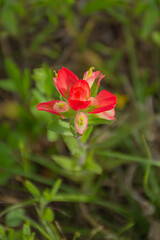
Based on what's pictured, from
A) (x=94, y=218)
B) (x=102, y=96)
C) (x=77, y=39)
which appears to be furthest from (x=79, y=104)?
(x=77, y=39)

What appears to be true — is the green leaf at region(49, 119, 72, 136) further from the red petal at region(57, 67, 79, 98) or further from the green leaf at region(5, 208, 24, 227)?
the green leaf at region(5, 208, 24, 227)

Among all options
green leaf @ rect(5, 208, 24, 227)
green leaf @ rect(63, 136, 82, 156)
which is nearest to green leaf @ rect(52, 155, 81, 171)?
green leaf @ rect(63, 136, 82, 156)

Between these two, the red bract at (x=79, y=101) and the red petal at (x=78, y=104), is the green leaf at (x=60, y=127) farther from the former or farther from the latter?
the red petal at (x=78, y=104)

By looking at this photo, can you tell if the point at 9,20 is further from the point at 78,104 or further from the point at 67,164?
the point at 78,104

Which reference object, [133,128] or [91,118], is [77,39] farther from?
[91,118]

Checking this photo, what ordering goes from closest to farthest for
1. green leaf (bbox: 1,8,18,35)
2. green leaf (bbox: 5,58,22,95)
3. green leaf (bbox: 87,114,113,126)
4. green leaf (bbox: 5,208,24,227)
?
green leaf (bbox: 87,114,113,126)
green leaf (bbox: 5,208,24,227)
green leaf (bbox: 5,58,22,95)
green leaf (bbox: 1,8,18,35)

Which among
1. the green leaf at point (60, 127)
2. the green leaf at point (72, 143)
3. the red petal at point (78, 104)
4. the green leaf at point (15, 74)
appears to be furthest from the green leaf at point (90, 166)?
the green leaf at point (15, 74)
